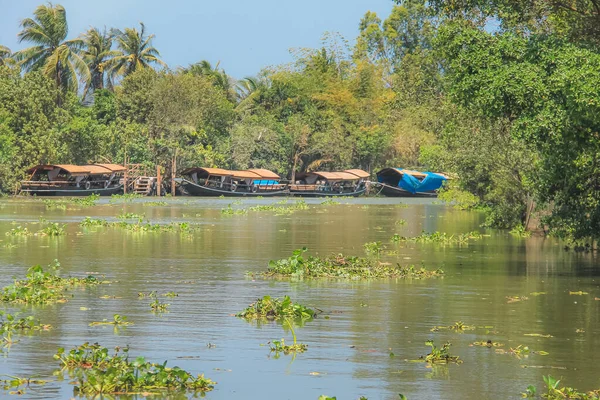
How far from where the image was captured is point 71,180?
67625 mm

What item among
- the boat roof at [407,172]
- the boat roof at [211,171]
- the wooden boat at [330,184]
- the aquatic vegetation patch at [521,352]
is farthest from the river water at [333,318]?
the boat roof at [407,172]

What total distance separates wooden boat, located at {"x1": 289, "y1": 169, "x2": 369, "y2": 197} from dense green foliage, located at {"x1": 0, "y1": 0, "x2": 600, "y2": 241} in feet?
8.04

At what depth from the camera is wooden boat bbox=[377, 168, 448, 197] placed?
79875 millimetres

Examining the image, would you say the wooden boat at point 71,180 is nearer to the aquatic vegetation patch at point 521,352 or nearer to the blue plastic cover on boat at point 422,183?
the blue plastic cover on boat at point 422,183

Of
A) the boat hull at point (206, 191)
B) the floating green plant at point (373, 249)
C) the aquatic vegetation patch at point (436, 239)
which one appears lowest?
the floating green plant at point (373, 249)

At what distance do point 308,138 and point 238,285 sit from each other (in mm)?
67059

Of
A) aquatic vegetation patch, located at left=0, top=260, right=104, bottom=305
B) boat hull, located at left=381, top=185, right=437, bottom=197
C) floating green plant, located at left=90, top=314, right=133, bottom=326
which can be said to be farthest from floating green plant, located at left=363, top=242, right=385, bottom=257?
boat hull, located at left=381, top=185, right=437, bottom=197

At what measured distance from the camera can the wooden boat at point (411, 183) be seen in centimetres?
7988

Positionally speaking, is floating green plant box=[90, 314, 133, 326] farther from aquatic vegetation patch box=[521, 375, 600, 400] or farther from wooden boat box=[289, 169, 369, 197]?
wooden boat box=[289, 169, 369, 197]

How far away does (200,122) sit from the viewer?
7450 centimetres

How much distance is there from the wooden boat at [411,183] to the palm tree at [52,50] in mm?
24825

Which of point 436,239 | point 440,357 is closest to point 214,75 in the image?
point 436,239

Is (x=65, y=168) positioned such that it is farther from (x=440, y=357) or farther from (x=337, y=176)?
(x=440, y=357)

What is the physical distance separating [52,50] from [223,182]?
614 inches
